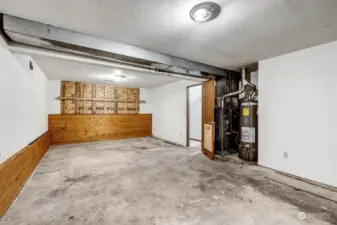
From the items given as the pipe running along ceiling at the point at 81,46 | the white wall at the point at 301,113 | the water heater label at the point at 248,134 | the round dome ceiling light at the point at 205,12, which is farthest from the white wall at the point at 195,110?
the round dome ceiling light at the point at 205,12

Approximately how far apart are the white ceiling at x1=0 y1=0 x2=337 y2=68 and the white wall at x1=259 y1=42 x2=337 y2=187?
1.24ft

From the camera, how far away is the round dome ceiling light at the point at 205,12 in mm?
1661

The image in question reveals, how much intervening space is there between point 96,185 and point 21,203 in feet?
2.97

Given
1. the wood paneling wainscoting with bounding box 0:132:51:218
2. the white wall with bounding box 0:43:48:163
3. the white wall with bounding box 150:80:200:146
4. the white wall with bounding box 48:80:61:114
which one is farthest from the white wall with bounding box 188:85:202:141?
the wood paneling wainscoting with bounding box 0:132:51:218

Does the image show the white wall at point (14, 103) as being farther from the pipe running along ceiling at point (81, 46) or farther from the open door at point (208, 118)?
the open door at point (208, 118)

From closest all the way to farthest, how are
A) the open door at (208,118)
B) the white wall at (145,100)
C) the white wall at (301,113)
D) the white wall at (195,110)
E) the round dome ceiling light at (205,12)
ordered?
1. the round dome ceiling light at (205,12)
2. the white wall at (301,113)
3. the open door at (208,118)
4. the white wall at (195,110)
5. the white wall at (145,100)

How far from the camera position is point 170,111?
652 cm

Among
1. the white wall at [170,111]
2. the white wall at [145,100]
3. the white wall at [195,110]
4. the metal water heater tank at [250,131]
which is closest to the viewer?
the metal water heater tank at [250,131]

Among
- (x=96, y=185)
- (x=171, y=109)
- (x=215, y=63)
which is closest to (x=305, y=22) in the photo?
(x=215, y=63)

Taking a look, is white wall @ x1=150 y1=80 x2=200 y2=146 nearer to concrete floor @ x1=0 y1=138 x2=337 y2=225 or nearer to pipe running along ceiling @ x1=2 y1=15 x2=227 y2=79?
pipe running along ceiling @ x1=2 y1=15 x2=227 y2=79

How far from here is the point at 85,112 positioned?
21.1ft

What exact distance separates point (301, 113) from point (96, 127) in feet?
21.2

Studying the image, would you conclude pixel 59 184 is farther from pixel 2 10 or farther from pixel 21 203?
pixel 2 10

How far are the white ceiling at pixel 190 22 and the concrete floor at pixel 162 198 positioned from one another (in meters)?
2.30
